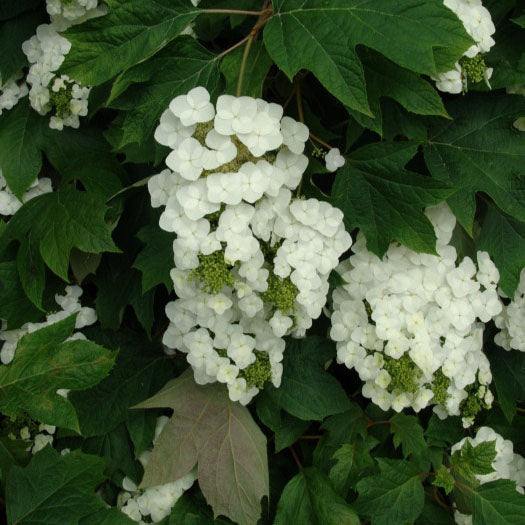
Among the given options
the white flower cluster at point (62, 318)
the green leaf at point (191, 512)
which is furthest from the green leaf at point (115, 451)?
the white flower cluster at point (62, 318)

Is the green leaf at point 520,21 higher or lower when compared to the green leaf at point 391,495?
higher

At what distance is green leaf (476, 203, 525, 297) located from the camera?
1829mm

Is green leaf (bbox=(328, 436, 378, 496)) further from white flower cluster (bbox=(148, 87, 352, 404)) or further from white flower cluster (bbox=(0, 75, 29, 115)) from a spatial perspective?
white flower cluster (bbox=(0, 75, 29, 115))

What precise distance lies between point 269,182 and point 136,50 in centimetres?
47

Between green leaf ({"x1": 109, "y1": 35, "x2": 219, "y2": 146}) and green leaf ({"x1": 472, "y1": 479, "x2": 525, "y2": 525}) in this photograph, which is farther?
green leaf ({"x1": 472, "y1": 479, "x2": 525, "y2": 525})

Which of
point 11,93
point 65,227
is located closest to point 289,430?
point 65,227

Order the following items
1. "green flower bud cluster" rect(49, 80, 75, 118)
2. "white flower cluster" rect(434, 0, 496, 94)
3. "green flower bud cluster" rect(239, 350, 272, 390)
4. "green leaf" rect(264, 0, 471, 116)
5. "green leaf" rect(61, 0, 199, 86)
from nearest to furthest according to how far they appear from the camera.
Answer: "green leaf" rect(264, 0, 471, 116), "green leaf" rect(61, 0, 199, 86), "white flower cluster" rect(434, 0, 496, 94), "green flower bud cluster" rect(239, 350, 272, 390), "green flower bud cluster" rect(49, 80, 75, 118)

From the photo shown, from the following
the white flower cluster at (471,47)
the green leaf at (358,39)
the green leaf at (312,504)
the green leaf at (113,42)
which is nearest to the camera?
the green leaf at (358,39)

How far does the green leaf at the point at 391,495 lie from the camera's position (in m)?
1.81

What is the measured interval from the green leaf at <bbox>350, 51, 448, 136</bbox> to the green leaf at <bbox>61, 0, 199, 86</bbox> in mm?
499

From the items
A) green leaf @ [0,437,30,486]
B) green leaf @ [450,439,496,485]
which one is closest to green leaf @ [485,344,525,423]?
green leaf @ [450,439,496,485]

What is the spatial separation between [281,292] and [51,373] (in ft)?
1.98

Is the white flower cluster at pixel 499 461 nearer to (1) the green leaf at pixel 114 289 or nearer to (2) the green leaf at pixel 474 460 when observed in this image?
(2) the green leaf at pixel 474 460

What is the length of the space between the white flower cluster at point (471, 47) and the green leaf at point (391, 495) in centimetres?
106
